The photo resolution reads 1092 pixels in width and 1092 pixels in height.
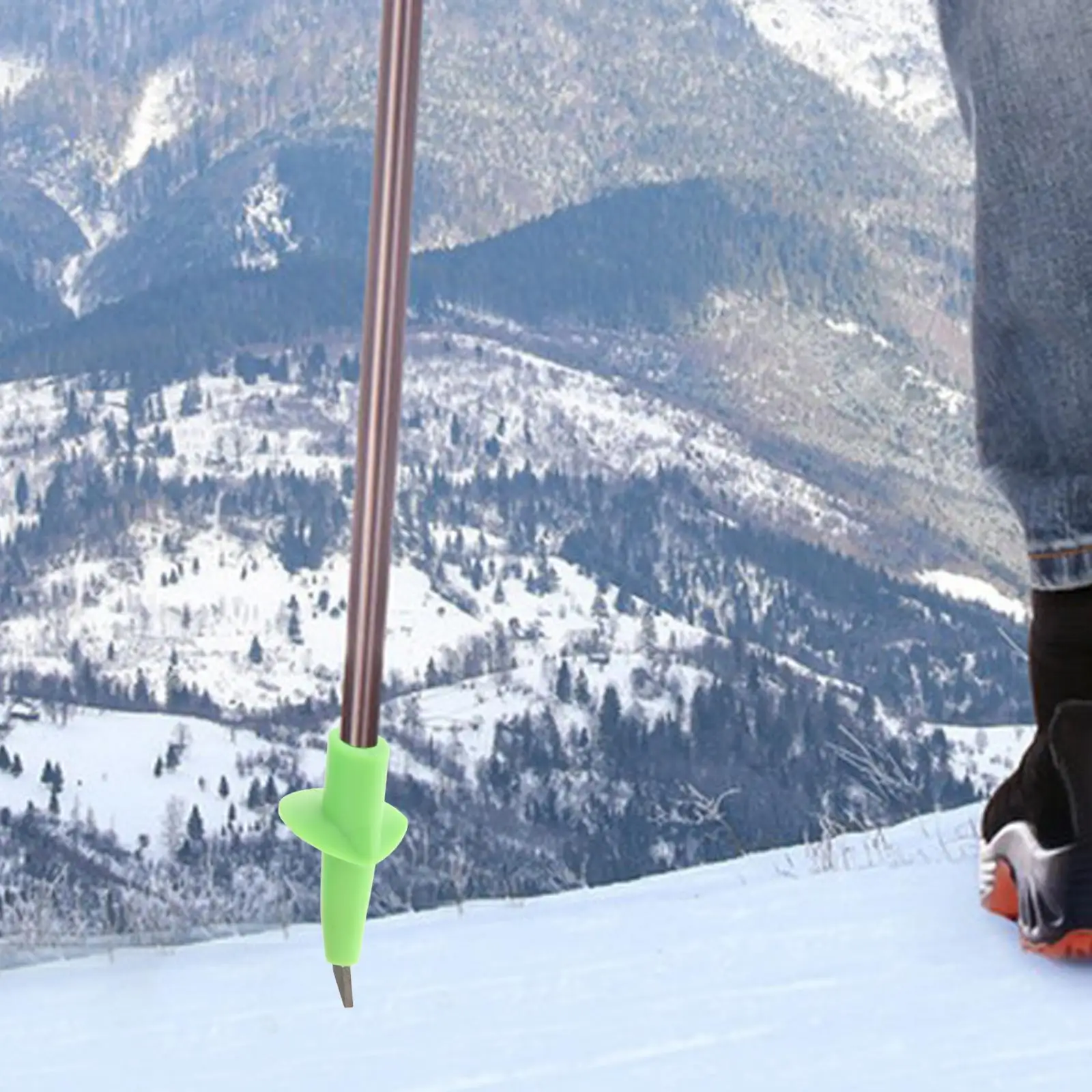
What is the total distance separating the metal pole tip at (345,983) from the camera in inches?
35.4

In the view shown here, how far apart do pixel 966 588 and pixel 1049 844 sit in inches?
2224

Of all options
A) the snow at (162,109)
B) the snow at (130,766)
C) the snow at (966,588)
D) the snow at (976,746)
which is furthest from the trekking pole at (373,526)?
the snow at (162,109)

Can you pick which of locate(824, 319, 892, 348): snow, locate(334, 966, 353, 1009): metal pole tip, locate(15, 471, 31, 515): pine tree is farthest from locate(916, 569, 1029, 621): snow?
locate(334, 966, 353, 1009): metal pole tip

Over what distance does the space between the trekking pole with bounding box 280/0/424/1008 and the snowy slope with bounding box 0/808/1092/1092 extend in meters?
0.08

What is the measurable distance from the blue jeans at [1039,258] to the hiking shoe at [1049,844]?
10 cm

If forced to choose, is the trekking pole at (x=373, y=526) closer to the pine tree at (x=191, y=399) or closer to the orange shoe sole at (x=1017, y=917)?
the orange shoe sole at (x=1017, y=917)

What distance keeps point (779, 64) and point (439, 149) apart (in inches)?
551

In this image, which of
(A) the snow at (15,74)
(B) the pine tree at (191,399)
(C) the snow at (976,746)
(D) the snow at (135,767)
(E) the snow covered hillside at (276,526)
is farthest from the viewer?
(A) the snow at (15,74)

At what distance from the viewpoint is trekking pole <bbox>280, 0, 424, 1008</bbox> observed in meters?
0.85

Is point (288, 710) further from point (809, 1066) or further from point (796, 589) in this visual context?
point (809, 1066)

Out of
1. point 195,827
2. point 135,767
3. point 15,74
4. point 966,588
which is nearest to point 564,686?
point 195,827

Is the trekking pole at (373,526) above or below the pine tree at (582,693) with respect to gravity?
above

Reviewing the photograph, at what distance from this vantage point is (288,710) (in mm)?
41562

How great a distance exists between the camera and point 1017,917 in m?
1.03
